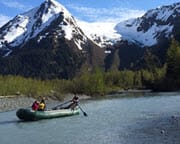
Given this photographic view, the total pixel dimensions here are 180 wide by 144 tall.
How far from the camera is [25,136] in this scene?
5053 centimetres

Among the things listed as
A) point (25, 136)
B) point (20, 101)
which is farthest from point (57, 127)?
point (20, 101)

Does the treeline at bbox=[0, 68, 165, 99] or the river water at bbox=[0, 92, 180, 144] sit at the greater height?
the treeline at bbox=[0, 68, 165, 99]

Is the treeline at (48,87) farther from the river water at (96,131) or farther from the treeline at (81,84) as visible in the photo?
the river water at (96,131)

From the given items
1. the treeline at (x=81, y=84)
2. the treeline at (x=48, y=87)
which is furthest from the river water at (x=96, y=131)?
the treeline at (x=48, y=87)

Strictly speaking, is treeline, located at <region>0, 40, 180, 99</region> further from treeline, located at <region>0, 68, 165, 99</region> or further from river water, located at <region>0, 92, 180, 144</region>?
river water, located at <region>0, 92, 180, 144</region>

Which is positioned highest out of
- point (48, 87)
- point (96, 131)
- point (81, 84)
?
point (81, 84)

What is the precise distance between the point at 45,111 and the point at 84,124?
1012 centimetres

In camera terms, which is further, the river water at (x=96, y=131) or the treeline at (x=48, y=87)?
the treeline at (x=48, y=87)

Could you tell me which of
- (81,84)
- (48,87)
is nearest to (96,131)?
(48,87)

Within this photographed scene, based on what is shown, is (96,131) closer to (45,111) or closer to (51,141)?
(51,141)

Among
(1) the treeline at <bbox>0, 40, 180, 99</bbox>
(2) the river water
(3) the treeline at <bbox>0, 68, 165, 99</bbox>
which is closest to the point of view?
(2) the river water

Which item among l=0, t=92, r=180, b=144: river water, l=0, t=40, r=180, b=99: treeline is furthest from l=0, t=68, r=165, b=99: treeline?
l=0, t=92, r=180, b=144: river water

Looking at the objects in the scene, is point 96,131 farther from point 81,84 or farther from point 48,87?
point 81,84

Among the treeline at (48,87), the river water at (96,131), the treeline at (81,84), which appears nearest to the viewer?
the river water at (96,131)
